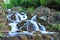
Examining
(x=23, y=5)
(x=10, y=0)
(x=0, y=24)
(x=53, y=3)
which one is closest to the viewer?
(x=0, y=24)

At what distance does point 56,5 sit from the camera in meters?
20.0

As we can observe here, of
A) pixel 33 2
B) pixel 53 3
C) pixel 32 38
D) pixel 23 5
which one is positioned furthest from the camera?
pixel 23 5

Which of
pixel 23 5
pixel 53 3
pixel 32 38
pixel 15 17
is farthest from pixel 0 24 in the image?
pixel 23 5

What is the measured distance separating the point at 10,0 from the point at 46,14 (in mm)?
11374

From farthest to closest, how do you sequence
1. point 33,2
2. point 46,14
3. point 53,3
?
point 33,2
point 53,3
point 46,14

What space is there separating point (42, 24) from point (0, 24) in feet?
19.5

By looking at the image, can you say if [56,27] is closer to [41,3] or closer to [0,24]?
[0,24]

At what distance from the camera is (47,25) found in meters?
14.2

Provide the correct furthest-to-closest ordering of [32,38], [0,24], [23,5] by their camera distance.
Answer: [23,5], [32,38], [0,24]

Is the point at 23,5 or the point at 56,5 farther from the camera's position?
the point at 23,5

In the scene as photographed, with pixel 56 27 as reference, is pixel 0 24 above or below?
above

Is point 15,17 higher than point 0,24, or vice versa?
point 0,24

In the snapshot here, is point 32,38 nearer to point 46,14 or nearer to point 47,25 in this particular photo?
point 47,25

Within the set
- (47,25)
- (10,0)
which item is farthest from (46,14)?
(10,0)
